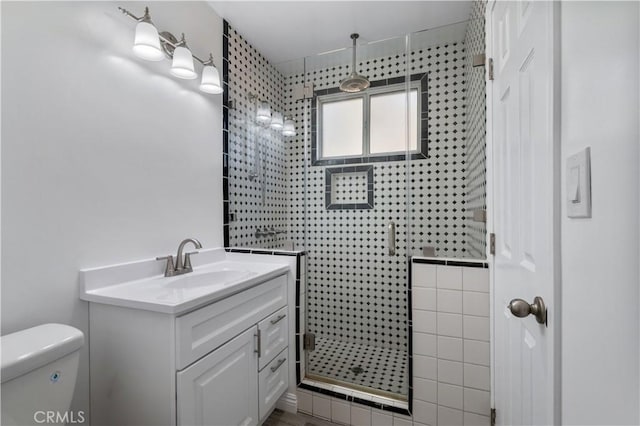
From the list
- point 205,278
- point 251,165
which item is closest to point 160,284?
point 205,278

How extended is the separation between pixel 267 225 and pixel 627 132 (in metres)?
1.96

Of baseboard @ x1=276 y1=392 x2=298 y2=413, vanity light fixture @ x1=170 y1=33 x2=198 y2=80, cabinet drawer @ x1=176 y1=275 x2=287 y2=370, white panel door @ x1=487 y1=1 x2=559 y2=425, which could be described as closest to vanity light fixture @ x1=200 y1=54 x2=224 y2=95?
vanity light fixture @ x1=170 y1=33 x2=198 y2=80

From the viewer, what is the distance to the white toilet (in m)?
0.80

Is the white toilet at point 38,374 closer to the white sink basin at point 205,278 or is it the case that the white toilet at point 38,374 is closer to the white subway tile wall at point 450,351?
the white sink basin at point 205,278

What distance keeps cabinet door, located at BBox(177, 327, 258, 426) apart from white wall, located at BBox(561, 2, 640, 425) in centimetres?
116

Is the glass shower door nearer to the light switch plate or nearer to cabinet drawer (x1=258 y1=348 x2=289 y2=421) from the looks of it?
cabinet drawer (x1=258 y1=348 x2=289 y2=421)

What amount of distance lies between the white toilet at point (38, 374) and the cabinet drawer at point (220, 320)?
0.33m

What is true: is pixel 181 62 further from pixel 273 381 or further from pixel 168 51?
pixel 273 381

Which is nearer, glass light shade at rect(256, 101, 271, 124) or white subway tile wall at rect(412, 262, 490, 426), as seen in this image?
white subway tile wall at rect(412, 262, 490, 426)

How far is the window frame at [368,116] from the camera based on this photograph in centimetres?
194

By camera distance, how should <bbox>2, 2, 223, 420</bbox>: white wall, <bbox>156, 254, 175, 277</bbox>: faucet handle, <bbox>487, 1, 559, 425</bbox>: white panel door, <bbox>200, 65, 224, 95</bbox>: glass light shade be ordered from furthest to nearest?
<bbox>200, 65, 224, 95</bbox>: glass light shade → <bbox>156, 254, 175, 277</bbox>: faucet handle → <bbox>2, 2, 223, 420</bbox>: white wall → <bbox>487, 1, 559, 425</bbox>: white panel door

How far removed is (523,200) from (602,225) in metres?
0.47

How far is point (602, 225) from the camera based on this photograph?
470mm

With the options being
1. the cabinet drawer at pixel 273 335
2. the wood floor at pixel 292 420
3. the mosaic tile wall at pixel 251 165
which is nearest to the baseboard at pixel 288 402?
the wood floor at pixel 292 420
